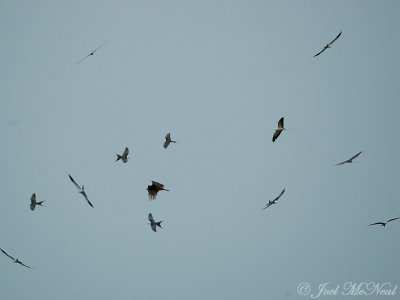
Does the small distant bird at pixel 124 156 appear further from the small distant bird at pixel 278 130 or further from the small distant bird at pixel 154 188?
the small distant bird at pixel 278 130

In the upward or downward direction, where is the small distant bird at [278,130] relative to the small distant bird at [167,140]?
downward

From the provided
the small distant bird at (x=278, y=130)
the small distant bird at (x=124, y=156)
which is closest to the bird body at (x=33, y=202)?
the small distant bird at (x=124, y=156)

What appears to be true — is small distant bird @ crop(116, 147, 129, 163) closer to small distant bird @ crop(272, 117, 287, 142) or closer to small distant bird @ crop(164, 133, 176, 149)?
small distant bird @ crop(164, 133, 176, 149)

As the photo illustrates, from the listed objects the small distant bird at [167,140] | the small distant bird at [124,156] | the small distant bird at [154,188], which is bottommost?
the small distant bird at [154,188]

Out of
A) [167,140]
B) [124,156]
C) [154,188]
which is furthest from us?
[167,140]

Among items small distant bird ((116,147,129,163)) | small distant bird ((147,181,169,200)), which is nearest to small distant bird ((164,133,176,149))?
small distant bird ((116,147,129,163))

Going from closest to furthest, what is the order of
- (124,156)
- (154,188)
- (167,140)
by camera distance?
(154,188) → (124,156) → (167,140)

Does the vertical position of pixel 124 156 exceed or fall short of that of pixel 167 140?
it falls short

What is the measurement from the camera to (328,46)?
44344 millimetres

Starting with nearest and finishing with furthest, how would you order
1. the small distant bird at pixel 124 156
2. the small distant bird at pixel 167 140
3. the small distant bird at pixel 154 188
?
the small distant bird at pixel 154 188 → the small distant bird at pixel 124 156 → the small distant bird at pixel 167 140

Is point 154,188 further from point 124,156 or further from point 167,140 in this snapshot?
Answer: point 167,140

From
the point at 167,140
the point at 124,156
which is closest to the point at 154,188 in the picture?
the point at 124,156

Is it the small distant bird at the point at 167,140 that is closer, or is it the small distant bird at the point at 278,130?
the small distant bird at the point at 278,130

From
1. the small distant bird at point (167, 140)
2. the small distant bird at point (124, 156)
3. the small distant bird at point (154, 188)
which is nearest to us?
the small distant bird at point (154, 188)
